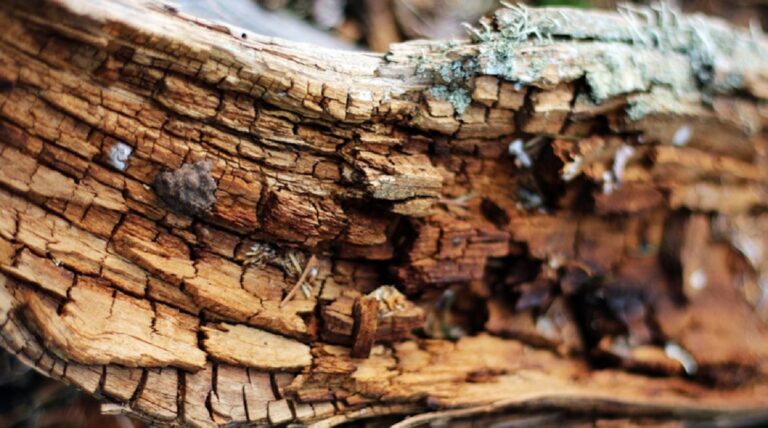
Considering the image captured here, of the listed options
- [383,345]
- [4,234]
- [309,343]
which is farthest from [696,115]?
[4,234]

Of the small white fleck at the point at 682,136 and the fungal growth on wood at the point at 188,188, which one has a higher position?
the small white fleck at the point at 682,136

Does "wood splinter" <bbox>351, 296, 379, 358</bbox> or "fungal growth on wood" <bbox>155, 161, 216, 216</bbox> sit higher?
"fungal growth on wood" <bbox>155, 161, 216, 216</bbox>

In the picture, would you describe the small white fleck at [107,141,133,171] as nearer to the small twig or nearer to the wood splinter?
the small twig

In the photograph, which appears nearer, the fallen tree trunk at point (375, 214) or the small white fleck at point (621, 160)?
the fallen tree trunk at point (375, 214)

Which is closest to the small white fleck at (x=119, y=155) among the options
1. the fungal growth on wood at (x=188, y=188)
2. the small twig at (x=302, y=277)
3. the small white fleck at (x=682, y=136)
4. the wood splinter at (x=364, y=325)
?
the fungal growth on wood at (x=188, y=188)

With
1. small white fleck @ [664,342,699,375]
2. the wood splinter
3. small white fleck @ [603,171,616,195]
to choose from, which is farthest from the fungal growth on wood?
small white fleck @ [664,342,699,375]

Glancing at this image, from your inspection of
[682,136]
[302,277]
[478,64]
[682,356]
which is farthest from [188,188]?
[682,356]

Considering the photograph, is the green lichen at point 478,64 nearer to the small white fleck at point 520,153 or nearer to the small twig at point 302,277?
the small white fleck at point 520,153

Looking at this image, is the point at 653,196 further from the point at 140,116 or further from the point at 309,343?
the point at 140,116
